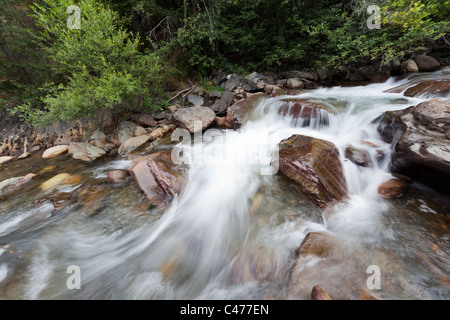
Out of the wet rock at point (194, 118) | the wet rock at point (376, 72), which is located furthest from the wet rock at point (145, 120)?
the wet rock at point (376, 72)

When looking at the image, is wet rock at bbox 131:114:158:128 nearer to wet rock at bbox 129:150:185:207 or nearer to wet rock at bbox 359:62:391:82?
wet rock at bbox 129:150:185:207

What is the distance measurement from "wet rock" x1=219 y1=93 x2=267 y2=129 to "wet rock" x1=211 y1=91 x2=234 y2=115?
1.51 feet

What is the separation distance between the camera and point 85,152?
5266mm

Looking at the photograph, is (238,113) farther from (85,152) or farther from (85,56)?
(85,152)

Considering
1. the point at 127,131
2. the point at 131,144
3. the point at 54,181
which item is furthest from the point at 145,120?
→ the point at 54,181

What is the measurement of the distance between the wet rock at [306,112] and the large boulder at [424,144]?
157 cm

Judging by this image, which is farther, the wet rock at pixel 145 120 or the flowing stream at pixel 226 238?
the wet rock at pixel 145 120

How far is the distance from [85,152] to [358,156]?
25.5 ft

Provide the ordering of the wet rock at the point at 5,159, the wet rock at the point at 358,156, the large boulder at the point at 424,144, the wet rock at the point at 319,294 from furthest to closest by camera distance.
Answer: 1. the wet rock at the point at 5,159
2. the wet rock at the point at 358,156
3. the large boulder at the point at 424,144
4. the wet rock at the point at 319,294

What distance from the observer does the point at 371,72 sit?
271 inches

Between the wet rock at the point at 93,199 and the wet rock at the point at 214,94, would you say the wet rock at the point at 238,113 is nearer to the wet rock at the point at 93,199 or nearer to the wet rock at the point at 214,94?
the wet rock at the point at 214,94

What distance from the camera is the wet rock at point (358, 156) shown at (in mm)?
3396

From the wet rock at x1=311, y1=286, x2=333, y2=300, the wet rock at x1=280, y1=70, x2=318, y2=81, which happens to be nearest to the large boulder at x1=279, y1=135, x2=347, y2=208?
the wet rock at x1=311, y1=286, x2=333, y2=300
